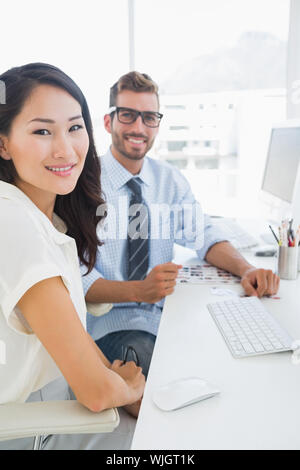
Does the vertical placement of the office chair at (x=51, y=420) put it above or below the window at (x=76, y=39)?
below

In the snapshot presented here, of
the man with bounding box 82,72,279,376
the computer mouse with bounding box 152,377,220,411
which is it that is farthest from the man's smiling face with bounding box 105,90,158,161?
the computer mouse with bounding box 152,377,220,411

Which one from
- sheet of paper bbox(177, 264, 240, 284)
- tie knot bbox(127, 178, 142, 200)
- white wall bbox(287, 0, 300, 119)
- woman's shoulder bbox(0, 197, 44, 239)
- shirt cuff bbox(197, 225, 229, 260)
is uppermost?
white wall bbox(287, 0, 300, 119)

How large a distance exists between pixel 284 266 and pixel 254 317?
372 millimetres

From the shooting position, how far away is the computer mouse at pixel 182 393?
641mm

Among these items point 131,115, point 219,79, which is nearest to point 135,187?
point 131,115

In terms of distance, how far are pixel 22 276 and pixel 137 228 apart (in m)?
0.89

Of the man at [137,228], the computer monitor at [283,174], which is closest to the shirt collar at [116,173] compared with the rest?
the man at [137,228]

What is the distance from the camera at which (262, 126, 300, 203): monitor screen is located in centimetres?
154

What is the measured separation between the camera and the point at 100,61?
2.74m

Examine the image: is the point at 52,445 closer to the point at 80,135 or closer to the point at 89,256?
the point at 89,256

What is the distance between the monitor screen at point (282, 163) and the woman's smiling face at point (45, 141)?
3.17 feet

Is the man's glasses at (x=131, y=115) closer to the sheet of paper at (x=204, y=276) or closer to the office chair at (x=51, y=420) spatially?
the sheet of paper at (x=204, y=276)

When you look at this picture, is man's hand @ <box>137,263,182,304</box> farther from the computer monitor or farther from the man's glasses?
the man's glasses

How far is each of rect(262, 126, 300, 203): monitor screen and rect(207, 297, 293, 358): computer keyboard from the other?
68cm
